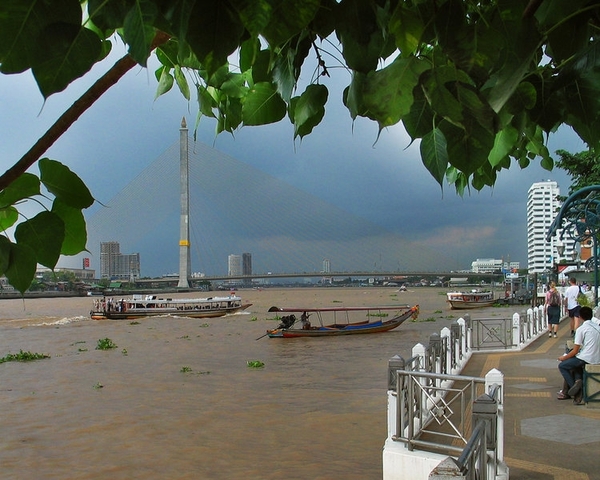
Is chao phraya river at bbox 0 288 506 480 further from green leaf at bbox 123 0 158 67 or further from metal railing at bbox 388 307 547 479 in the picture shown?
green leaf at bbox 123 0 158 67

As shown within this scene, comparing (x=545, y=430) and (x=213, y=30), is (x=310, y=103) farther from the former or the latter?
(x=545, y=430)

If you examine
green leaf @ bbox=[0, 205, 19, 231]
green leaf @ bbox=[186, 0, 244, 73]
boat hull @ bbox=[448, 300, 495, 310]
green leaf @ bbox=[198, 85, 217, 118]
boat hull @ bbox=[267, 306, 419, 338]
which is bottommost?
boat hull @ bbox=[448, 300, 495, 310]

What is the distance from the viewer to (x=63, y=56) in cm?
76

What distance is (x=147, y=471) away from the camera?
904cm

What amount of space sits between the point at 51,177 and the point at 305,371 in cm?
1716

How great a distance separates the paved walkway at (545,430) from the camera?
20.5 feet

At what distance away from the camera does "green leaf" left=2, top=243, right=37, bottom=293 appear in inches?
38.9

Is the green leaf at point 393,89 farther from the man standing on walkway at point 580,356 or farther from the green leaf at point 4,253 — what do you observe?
the man standing on walkway at point 580,356

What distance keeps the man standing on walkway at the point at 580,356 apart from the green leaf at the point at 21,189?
8.79m

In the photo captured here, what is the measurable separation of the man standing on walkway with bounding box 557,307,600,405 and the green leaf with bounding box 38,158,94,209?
876 centimetres

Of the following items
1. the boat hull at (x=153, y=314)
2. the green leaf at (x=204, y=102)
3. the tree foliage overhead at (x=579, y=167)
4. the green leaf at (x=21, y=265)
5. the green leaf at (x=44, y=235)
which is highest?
the tree foliage overhead at (x=579, y=167)

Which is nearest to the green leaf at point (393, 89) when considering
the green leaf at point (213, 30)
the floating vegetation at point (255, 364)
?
the green leaf at point (213, 30)

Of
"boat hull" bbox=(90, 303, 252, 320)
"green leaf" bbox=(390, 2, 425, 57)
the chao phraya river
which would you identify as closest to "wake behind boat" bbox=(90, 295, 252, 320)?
"boat hull" bbox=(90, 303, 252, 320)

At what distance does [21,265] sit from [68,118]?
0.27 m
